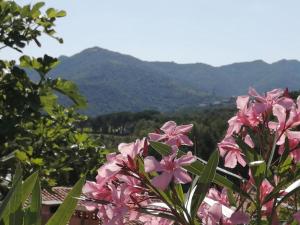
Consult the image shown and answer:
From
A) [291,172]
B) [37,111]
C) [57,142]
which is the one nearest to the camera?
[291,172]

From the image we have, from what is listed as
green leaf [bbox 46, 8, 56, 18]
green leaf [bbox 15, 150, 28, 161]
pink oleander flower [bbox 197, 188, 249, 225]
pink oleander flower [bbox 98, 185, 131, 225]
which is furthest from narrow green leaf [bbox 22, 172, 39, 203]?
green leaf [bbox 46, 8, 56, 18]

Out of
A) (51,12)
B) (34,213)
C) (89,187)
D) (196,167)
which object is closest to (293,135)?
(196,167)

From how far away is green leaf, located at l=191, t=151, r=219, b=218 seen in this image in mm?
1049

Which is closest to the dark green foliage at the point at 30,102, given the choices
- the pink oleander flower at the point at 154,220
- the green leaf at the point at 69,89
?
the green leaf at the point at 69,89

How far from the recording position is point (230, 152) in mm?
1323

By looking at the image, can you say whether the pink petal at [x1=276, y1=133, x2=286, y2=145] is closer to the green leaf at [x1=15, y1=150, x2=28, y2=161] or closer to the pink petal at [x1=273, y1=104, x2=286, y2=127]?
the pink petal at [x1=273, y1=104, x2=286, y2=127]

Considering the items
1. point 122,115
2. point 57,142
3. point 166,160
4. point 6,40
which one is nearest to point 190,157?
point 166,160

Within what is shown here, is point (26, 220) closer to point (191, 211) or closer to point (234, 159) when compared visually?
point (191, 211)

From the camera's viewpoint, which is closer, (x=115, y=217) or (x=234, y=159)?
(x=115, y=217)

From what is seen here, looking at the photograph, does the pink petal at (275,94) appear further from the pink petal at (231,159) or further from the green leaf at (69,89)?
the green leaf at (69,89)

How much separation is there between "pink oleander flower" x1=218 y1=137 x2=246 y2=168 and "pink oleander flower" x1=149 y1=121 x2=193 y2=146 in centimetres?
10

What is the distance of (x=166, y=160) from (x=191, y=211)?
0.12 meters

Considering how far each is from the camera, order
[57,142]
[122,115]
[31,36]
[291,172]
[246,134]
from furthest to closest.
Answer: [122,115] → [57,142] → [31,36] → [246,134] → [291,172]

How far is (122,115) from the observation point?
90125 mm
